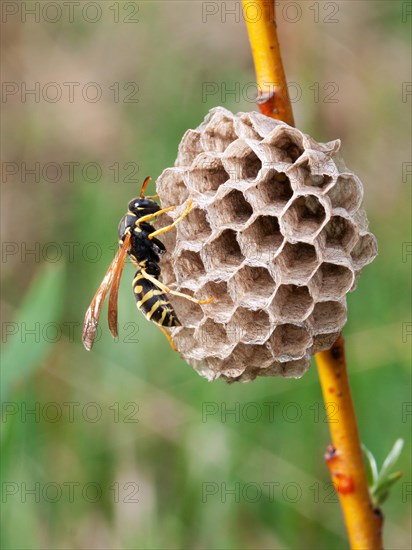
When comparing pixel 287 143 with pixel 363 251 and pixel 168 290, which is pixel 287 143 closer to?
pixel 363 251

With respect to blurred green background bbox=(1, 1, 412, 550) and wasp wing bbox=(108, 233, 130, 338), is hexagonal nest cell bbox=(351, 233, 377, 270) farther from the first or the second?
blurred green background bbox=(1, 1, 412, 550)

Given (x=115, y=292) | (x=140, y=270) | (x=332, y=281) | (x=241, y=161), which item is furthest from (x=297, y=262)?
(x=115, y=292)

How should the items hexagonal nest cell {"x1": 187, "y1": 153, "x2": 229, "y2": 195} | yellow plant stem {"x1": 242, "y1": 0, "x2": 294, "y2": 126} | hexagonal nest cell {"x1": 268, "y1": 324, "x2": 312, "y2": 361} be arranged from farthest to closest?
Answer: 1. hexagonal nest cell {"x1": 187, "y1": 153, "x2": 229, "y2": 195}
2. hexagonal nest cell {"x1": 268, "y1": 324, "x2": 312, "y2": 361}
3. yellow plant stem {"x1": 242, "y1": 0, "x2": 294, "y2": 126}

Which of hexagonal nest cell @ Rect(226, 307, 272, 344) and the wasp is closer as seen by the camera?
hexagonal nest cell @ Rect(226, 307, 272, 344)

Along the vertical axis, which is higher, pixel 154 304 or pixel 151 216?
pixel 151 216

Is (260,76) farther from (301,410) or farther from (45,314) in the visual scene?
(301,410)

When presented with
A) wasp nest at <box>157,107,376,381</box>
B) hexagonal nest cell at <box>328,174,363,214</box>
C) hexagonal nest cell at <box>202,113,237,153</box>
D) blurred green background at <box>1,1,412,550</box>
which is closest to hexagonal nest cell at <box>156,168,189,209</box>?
wasp nest at <box>157,107,376,381</box>
